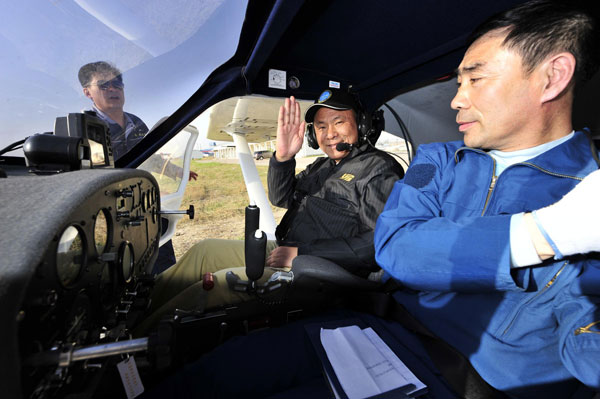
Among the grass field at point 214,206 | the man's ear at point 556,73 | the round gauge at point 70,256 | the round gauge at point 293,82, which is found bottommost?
the grass field at point 214,206

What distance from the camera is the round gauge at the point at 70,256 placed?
1.72ft

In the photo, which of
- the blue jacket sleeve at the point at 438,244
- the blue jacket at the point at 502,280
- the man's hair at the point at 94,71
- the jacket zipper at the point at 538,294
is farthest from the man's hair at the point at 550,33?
the man's hair at the point at 94,71

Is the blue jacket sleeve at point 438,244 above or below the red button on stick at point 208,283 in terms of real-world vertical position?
above

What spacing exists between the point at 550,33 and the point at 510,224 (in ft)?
2.26

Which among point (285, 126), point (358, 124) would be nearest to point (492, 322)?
point (358, 124)

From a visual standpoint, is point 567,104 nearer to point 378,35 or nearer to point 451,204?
point 451,204

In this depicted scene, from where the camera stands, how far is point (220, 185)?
10.8 meters

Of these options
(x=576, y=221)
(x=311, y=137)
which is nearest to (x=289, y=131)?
(x=311, y=137)

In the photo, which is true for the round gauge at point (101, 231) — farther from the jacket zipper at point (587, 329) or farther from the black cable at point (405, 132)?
the black cable at point (405, 132)

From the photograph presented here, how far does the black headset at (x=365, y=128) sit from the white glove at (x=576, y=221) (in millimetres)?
1288

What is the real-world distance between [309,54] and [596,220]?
6.25 ft

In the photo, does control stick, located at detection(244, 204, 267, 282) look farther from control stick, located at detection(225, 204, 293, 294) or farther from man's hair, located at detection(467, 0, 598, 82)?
man's hair, located at detection(467, 0, 598, 82)

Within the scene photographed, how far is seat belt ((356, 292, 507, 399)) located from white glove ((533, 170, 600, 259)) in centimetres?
40

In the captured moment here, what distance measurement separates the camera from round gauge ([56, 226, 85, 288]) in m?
0.52
